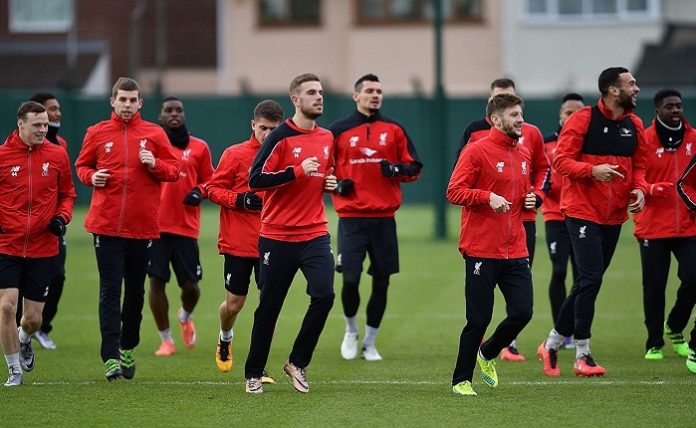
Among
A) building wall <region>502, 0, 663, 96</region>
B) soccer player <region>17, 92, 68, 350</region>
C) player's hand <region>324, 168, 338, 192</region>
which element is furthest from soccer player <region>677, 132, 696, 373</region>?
building wall <region>502, 0, 663, 96</region>

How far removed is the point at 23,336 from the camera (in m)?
11.2

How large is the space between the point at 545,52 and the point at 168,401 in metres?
30.5

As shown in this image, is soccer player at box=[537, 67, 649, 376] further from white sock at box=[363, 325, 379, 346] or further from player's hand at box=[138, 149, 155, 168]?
player's hand at box=[138, 149, 155, 168]

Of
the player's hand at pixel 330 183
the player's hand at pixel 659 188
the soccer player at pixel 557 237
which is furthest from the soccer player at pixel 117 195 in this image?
the player's hand at pixel 659 188

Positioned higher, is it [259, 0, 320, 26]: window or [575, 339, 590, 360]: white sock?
[259, 0, 320, 26]: window

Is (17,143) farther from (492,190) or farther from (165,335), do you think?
(492,190)

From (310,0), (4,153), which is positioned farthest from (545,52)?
(4,153)

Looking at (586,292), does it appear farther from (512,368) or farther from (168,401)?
(168,401)

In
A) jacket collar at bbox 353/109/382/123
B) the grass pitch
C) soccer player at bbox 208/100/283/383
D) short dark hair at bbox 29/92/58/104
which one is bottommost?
the grass pitch

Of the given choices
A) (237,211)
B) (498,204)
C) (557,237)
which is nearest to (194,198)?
(237,211)

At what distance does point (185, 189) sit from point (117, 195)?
2118mm

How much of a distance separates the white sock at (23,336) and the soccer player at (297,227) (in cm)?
228

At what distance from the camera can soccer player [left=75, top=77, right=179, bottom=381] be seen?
35.3 feet

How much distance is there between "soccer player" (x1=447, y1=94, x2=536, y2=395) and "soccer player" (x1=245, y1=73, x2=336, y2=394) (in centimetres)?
106
